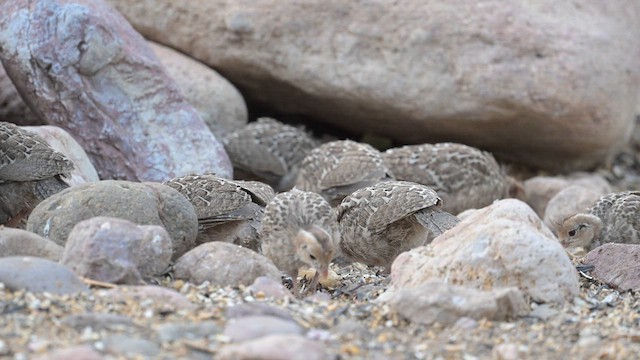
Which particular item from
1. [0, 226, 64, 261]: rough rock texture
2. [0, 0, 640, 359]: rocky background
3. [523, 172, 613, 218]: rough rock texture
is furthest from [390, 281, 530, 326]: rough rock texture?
[523, 172, 613, 218]: rough rock texture

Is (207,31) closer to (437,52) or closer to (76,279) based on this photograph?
(437,52)

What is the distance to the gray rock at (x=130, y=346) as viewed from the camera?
14.8ft

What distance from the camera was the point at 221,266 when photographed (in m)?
5.90

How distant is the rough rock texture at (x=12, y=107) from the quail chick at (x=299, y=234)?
345 centimetres

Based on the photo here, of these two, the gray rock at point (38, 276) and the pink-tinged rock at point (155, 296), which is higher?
the gray rock at point (38, 276)

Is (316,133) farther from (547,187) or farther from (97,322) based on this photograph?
(97,322)

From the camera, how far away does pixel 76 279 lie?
5.31 metres

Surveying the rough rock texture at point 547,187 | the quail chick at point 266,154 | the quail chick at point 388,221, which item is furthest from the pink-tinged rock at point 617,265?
the quail chick at point 266,154

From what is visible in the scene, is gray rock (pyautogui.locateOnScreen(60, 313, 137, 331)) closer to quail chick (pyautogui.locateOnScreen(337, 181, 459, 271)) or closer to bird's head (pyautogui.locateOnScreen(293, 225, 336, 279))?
bird's head (pyautogui.locateOnScreen(293, 225, 336, 279))

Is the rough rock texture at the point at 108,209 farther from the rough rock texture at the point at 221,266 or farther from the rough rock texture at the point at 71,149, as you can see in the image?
the rough rock texture at the point at 71,149

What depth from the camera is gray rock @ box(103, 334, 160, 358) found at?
14.8 ft

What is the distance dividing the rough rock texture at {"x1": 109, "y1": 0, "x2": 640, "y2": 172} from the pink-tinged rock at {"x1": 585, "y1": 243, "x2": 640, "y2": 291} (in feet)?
11.5

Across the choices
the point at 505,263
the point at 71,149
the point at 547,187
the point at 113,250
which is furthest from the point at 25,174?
the point at 547,187

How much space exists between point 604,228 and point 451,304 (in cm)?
320
